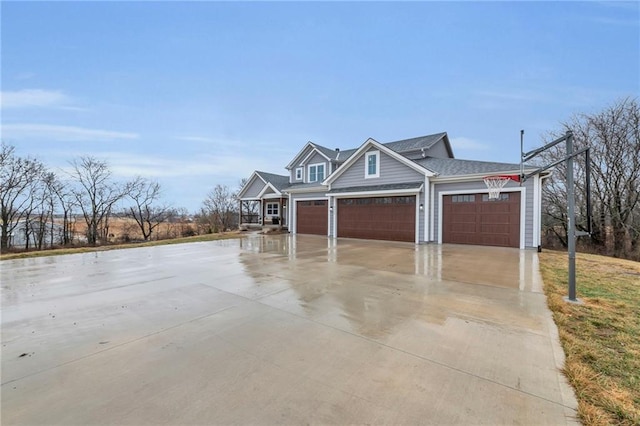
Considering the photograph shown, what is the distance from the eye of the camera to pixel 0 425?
1842mm

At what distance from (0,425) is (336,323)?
9.92 feet

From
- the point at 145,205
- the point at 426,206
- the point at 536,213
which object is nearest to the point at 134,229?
the point at 145,205

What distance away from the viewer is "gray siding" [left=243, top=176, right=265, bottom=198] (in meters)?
23.8

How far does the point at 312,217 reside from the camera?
18.2m

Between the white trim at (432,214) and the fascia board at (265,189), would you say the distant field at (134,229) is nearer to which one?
the fascia board at (265,189)

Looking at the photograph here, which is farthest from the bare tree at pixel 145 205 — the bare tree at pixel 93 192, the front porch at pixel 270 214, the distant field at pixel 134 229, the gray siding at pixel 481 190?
the gray siding at pixel 481 190

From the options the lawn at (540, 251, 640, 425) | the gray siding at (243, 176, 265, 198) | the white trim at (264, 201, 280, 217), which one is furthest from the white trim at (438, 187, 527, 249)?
the gray siding at (243, 176, 265, 198)

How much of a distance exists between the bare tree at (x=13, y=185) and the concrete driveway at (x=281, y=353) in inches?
861

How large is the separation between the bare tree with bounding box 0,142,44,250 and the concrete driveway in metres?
21.9

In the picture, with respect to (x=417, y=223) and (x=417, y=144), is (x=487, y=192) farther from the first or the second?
(x=417, y=144)

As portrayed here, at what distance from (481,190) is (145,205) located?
31322 mm

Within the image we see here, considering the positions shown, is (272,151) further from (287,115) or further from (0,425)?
(0,425)

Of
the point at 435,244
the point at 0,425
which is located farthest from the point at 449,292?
the point at 435,244

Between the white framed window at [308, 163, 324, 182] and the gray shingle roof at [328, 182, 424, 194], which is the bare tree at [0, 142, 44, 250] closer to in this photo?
the white framed window at [308, 163, 324, 182]
